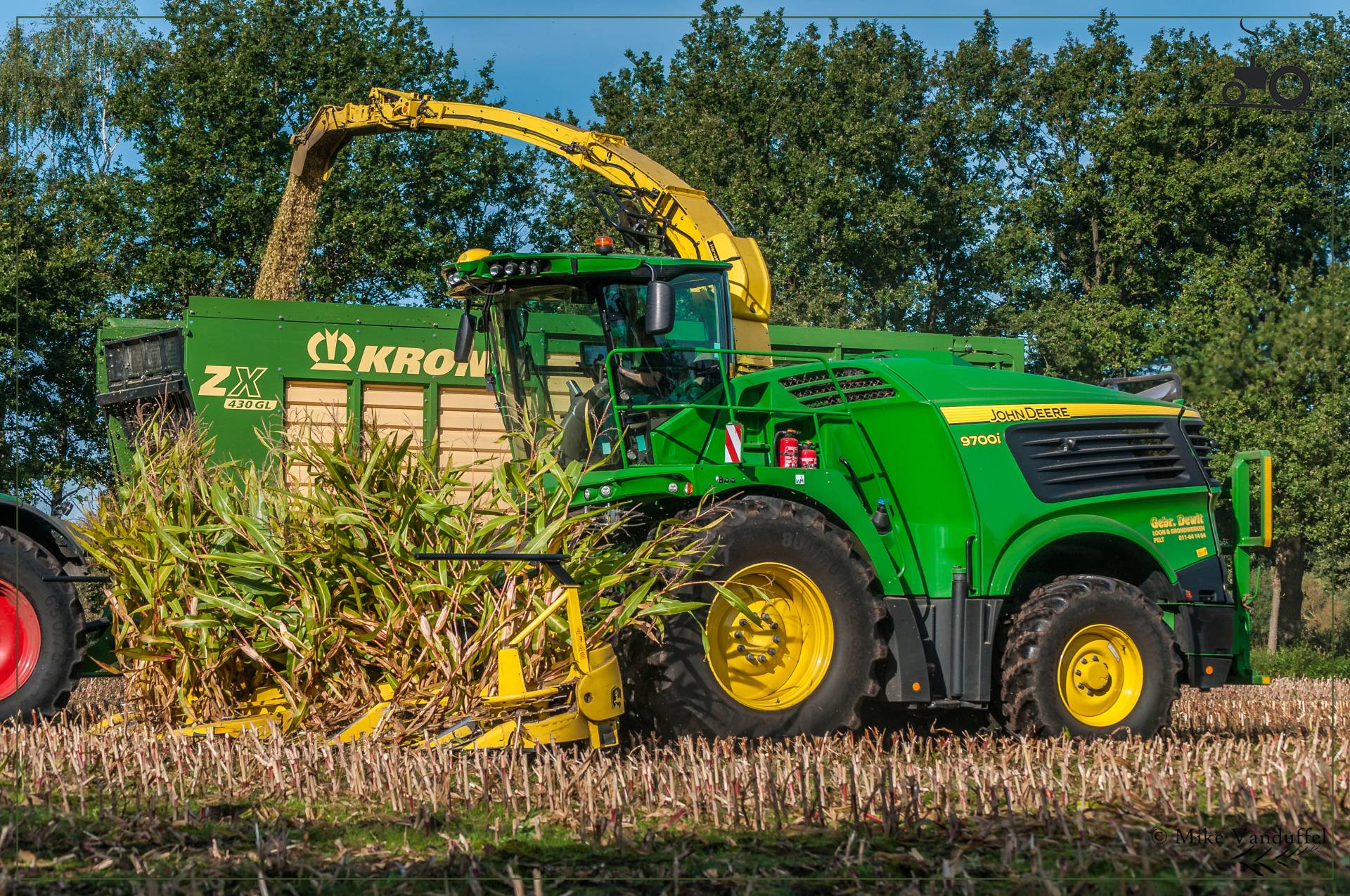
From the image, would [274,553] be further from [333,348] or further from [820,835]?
[333,348]

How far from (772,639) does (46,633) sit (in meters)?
3.50

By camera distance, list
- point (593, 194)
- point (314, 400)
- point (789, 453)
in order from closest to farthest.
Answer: point (789, 453) < point (593, 194) < point (314, 400)

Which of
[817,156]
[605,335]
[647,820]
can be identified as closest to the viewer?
[647,820]

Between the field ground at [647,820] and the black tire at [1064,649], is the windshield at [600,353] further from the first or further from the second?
the black tire at [1064,649]

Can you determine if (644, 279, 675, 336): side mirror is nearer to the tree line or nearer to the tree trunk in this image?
the tree line

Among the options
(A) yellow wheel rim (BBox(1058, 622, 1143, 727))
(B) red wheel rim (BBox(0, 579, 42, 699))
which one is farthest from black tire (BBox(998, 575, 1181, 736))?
(B) red wheel rim (BBox(0, 579, 42, 699))

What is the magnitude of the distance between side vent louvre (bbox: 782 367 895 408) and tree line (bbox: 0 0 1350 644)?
2.76 ft

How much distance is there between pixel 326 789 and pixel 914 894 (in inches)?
86.4

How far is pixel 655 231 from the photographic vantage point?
9898 mm

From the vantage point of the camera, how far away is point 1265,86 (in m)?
5.18

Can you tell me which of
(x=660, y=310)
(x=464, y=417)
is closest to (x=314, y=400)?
(x=464, y=417)

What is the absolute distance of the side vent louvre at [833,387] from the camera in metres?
6.68

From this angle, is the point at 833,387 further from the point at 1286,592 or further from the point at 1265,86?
the point at 1286,592

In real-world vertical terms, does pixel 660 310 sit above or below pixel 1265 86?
below
